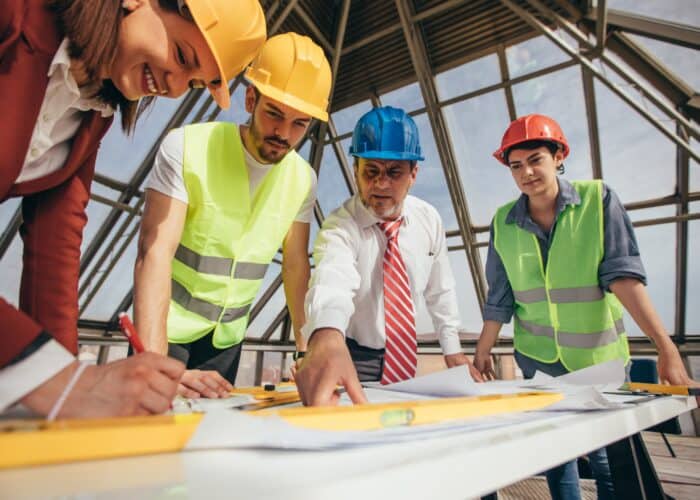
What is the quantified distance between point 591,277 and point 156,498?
192 cm

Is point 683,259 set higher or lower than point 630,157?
lower

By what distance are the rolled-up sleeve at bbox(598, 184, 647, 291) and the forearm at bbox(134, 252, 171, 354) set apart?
5.71ft

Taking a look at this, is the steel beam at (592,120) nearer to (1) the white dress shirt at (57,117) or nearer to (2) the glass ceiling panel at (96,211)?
(1) the white dress shirt at (57,117)

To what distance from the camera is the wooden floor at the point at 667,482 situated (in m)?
2.75

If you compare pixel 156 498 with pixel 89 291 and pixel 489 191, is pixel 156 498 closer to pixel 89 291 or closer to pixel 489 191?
pixel 489 191

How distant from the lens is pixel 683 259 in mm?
6133

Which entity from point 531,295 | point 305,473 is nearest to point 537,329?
point 531,295

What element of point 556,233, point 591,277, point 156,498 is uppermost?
point 556,233

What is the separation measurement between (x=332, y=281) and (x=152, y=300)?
0.57m

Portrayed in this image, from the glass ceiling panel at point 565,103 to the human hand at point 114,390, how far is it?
6624 millimetres

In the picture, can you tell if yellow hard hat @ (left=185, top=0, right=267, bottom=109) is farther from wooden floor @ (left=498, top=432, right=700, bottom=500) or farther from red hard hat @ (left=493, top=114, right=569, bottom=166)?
wooden floor @ (left=498, top=432, right=700, bottom=500)

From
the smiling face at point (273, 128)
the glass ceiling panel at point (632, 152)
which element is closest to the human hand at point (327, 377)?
the smiling face at point (273, 128)

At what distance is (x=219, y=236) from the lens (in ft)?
5.04

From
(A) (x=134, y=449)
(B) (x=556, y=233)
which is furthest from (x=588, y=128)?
(A) (x=134, y=449)
